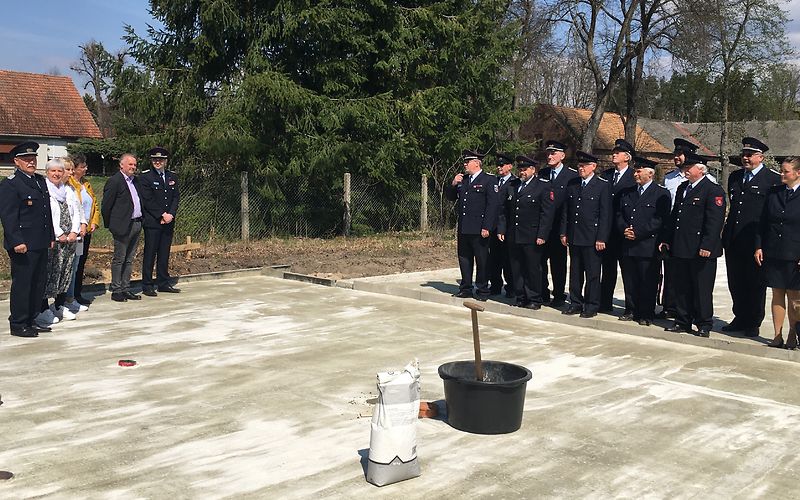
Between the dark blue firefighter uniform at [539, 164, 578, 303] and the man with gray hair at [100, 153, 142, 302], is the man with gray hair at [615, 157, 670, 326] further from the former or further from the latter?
the man with gray hair at [100, 153, 142, 302]

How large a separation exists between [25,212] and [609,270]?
7009mm

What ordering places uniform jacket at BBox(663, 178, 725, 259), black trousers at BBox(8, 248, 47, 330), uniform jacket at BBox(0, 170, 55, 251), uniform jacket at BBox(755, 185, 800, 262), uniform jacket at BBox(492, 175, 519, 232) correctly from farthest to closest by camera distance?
1. uniform jacket at BBox(492, 175, 519, 232)
2. uniform jacket at BBox(663, 178, 725, 259)
3. black trousers at BBox(8, 248, 47, 330)
4. uniform jacket at BBox(0, 170, 55, 251)
5. uniform jacket at BBox(755, 185, 800, 262)

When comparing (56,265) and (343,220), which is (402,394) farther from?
(343,220)

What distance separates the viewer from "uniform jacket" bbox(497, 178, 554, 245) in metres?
10.2

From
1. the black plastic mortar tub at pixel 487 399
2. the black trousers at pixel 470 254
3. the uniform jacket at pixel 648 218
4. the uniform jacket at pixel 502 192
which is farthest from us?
the black trousers at pixel 470 254

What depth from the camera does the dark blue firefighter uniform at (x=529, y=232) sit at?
33.4 ft

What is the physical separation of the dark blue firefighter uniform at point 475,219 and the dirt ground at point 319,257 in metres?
2.99

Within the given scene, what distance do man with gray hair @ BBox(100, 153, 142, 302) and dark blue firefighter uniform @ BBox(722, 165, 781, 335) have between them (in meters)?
7.68

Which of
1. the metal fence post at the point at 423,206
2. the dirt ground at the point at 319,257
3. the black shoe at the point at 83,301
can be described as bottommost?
the black shoe at the point at 83,301

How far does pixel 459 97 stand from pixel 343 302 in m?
12.1

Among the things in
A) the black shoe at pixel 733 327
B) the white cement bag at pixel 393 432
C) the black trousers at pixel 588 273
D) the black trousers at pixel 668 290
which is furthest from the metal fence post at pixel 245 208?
the white cement bag at pixel 393 432

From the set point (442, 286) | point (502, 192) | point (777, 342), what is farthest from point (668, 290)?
point (442, 286)

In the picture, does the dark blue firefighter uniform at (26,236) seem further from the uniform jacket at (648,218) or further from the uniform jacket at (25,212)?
the uniform jacket at (648,218)

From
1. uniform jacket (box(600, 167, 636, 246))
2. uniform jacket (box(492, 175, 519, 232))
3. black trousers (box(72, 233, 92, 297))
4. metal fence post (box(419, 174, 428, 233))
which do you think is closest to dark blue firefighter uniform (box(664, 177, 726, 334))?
uniform jacket (box(600, 167, 636, 246))
